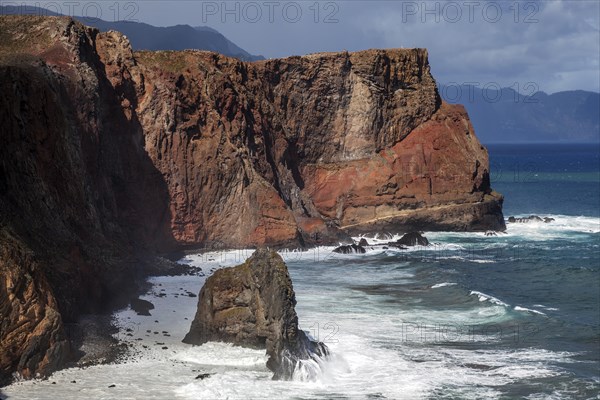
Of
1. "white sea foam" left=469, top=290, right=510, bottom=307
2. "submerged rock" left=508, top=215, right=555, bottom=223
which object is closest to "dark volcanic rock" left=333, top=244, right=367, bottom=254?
"white sea foam" left=469, top=290, right=510, bottom=307

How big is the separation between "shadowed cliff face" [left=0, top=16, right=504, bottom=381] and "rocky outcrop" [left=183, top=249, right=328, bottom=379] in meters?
5.84

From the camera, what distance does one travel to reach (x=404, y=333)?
138ft

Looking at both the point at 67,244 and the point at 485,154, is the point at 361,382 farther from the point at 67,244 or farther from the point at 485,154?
the point at 485,154

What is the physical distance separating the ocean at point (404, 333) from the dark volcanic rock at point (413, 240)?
0.85 meters

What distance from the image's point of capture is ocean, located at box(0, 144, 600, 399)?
33188 millimetres

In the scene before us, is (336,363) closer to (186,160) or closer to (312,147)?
(186,160)

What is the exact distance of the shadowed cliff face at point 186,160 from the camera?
38.3 metres

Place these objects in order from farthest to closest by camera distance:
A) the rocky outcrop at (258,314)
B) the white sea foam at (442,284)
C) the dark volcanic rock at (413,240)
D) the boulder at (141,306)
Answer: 1. the dark volcanic rock at (413,240)
2. the white sea foam at (442,284)
3. the boulder at (141,306)
4. the rocky outcrop at (258,314)

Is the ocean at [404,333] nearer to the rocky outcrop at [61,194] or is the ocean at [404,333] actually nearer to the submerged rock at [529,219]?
the rocky outcrop at [61,194]

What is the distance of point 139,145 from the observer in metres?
60.9

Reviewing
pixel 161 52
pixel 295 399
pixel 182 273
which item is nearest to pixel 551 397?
pixel 295 399

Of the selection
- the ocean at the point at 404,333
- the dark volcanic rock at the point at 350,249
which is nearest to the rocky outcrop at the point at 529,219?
the ocean at the point at 404,333

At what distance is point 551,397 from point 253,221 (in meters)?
33.3

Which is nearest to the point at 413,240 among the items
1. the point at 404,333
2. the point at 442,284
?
the point at 442,284
